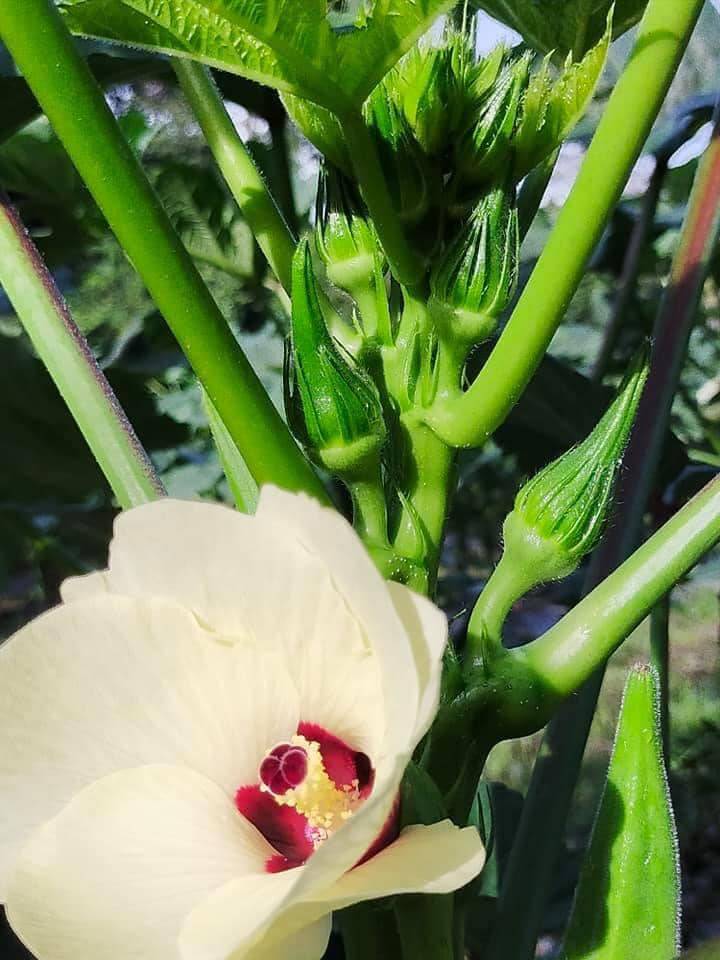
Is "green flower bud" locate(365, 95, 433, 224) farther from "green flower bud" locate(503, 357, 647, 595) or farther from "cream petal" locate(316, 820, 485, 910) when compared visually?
"cream petal" locate(316, 820, 485, 910)

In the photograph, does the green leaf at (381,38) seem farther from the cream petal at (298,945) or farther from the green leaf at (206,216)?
the green leaf at (206,216)

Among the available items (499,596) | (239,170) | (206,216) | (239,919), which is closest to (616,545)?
(499,596)

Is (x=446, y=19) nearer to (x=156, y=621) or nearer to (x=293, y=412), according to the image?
(x=293, y=412)

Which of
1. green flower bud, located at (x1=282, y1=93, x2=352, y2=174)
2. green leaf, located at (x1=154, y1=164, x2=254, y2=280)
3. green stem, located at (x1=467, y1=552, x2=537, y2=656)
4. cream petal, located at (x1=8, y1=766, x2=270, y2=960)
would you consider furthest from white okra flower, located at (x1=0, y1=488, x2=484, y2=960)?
green leaf, located at (x1=154, y1=164, x2=254, y2=280)

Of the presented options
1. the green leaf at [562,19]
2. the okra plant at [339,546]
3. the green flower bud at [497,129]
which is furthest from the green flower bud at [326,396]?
the green leaf at [562,19]

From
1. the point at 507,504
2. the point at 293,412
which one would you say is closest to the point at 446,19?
the point at 293,412

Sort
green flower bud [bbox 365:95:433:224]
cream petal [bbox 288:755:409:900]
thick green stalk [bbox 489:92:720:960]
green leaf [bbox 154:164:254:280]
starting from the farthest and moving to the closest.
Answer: green leaf [bbox 154:164:254:280] → thick green stalk [bbox 489:92:720:960] → green flower bud [bbox 365:95:433:224] → cream petal [bbox 288:755:409:900]

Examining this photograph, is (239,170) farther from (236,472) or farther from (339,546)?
(339,546)
